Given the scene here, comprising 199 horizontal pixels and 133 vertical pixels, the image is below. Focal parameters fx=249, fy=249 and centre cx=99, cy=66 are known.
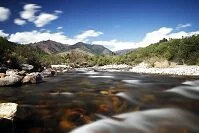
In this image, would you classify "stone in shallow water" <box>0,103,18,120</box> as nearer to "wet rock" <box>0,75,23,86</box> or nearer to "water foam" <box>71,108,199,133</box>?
"water foam" <box>71,108,199,133</box>

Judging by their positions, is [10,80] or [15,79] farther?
[15,79]

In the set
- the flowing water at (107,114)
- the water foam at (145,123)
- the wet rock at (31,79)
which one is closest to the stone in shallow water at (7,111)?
the flowing water at (107,114)

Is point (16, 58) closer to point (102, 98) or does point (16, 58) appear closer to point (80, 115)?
point (102, 98)

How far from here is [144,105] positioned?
19.1 meters

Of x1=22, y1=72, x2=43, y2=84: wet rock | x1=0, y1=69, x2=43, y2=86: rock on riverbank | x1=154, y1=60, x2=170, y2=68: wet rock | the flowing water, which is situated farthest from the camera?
x1=154, y1=60, x2=170, y2=68: wet rock

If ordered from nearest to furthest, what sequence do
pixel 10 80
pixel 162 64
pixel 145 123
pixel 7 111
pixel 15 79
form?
pixel 7 111, pixel 145 123, pixel 10 80, pixel 15 79, pixel 162 64

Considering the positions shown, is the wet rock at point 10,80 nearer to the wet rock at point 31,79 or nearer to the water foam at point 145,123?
the wet rock at point 31,79

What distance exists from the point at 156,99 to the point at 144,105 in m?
2.57

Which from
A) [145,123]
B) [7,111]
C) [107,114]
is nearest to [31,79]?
[107,114]

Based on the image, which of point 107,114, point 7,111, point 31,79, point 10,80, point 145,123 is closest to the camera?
point 7,111

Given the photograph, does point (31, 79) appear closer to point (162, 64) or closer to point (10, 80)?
point (10, 80)

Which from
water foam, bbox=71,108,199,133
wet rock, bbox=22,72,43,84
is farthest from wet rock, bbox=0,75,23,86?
water foam, bbox=71,108,199,133

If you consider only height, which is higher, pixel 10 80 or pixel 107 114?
pixel 10 80

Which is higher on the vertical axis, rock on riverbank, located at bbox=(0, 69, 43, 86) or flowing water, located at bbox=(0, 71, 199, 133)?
rock on riverbank, located at bbox=(0, 69, 43, 86)
